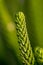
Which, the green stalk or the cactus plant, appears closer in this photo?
the cactus plant

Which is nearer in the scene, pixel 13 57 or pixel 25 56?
pixel 25 56

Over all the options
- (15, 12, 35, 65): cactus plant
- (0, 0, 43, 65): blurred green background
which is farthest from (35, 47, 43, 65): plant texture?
(0, 0, 43, 65): blurred green background

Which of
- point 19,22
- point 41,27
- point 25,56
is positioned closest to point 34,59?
point 25,56

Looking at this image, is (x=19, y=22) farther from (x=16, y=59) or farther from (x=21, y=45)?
(x=16, y=59)

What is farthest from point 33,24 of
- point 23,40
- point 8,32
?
point 23,40

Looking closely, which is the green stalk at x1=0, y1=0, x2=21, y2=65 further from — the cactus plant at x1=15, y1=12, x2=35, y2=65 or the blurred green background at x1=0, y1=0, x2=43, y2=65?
the cactus plant at x1=15, y1=12, x2=35, y2=65

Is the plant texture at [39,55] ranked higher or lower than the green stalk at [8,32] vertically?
lower

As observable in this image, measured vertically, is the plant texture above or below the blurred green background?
below

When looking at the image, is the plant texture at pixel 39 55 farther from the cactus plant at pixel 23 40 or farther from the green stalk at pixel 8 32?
the green stalk at pixel 8 32

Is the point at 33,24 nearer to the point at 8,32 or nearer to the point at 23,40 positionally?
the point at 8,32

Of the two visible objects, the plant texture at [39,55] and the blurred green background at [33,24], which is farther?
the blurred green background at [33,24]

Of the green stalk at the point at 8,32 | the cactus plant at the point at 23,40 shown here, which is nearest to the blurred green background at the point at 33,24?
the green stalk at the point at 8,32
